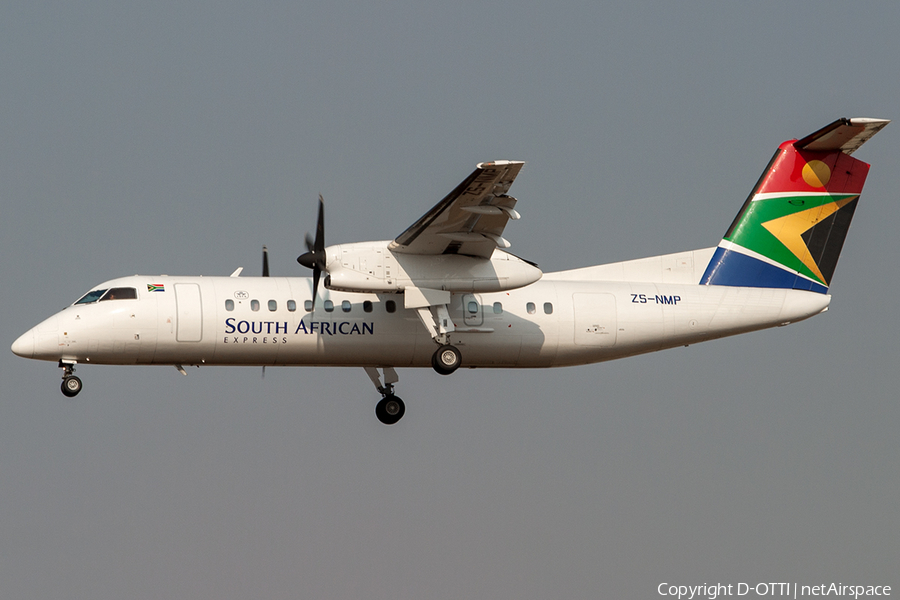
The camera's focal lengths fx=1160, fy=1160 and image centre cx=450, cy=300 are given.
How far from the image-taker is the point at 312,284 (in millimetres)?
19734

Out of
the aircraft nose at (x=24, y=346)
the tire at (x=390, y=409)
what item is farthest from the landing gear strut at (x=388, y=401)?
the aircraft nose at (x=24, y=346)

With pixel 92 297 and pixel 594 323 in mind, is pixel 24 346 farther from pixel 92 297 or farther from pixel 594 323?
pixel 594 323

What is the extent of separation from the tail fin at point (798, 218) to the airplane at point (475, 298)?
0.09ft

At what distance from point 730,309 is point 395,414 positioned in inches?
249

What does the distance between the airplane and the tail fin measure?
0.03 metres

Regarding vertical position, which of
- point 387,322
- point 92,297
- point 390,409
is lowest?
point 390,409

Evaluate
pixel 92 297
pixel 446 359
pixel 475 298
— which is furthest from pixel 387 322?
pixel 92 297

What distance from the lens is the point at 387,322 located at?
19.5 meters

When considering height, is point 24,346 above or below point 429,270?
below

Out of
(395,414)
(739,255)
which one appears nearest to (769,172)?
(739,255)

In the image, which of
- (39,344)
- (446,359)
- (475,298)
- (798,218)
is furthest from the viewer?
(798,218)

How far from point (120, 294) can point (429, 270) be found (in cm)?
508

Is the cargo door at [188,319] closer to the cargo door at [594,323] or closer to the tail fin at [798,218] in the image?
the cargo door at [594,323]

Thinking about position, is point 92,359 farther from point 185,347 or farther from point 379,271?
point 379,271
